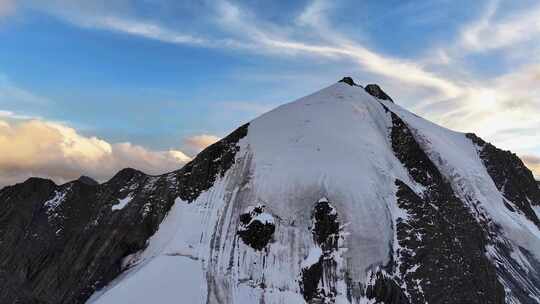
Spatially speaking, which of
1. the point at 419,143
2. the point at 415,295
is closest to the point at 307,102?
the point at 419,143

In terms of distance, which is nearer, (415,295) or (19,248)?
(415,295)

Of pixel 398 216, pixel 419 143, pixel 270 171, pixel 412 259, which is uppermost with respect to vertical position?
pixel 419 143

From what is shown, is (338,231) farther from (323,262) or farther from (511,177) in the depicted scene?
(511,177)

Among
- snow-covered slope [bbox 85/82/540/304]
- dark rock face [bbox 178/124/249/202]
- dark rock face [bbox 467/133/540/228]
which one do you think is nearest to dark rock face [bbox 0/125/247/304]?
dark rock face [bbox 178/124/249/202]

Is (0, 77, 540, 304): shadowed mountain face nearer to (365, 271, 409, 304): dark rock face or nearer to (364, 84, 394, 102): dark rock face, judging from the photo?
(365, 271, 409, 304): dark rock face

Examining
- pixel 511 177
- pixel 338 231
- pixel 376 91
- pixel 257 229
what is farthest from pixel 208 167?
pixel 511 177

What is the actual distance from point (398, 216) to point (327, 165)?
10.1 meters

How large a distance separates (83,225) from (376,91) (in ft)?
182

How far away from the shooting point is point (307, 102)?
247ft

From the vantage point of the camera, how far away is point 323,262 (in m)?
50.4

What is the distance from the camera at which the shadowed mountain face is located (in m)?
49.6

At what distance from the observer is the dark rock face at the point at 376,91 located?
8961 centimetres

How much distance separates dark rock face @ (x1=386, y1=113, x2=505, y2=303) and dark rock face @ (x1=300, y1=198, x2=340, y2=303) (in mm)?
6624

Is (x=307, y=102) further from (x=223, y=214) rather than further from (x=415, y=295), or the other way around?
(x=415, y=295)
